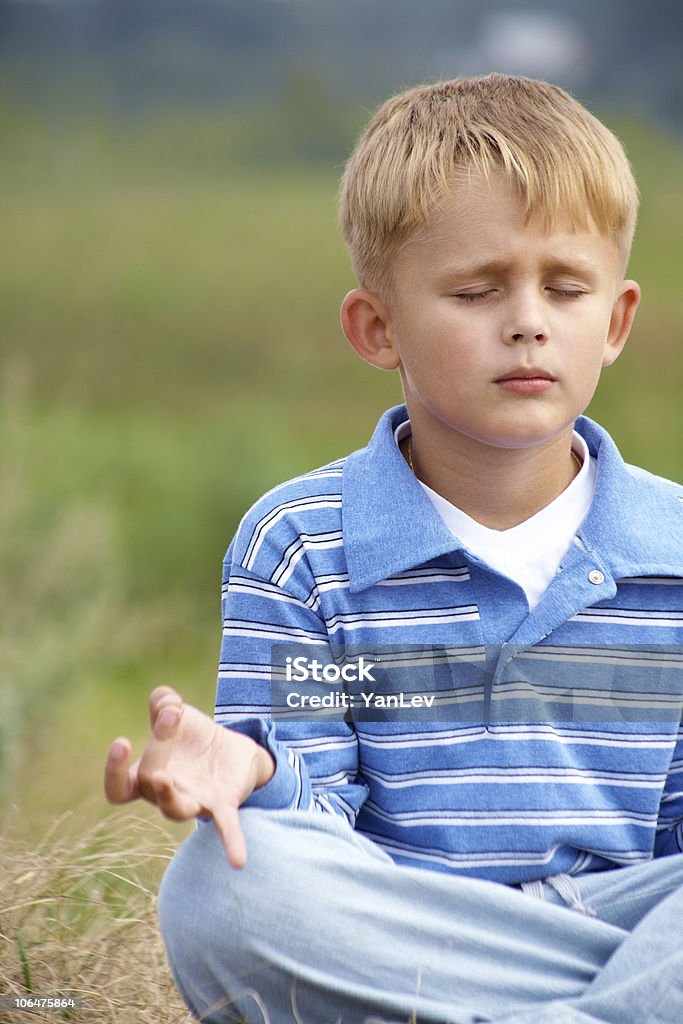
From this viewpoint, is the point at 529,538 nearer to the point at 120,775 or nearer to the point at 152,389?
the point at 120,775

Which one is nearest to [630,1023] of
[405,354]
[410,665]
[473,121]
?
[410,665]

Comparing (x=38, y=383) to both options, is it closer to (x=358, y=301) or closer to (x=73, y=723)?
(x=73, y=723)

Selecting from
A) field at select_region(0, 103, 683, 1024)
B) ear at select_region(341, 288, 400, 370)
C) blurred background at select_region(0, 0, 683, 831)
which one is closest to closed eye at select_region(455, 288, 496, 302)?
ear at select_region(341, 288, 400, 370)

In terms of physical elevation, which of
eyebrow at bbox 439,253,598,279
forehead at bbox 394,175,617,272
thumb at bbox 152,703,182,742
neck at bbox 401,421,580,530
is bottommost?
thumb at bbox 152,703,182,742

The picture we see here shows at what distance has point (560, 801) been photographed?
5.83ft

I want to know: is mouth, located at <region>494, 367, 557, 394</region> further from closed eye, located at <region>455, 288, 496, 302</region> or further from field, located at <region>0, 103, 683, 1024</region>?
→ field, located at <region>0, 103, 683, 1024</region>

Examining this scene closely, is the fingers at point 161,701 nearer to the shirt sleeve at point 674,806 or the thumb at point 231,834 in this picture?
the thumb at point 231,834

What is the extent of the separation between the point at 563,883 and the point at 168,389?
720 cm

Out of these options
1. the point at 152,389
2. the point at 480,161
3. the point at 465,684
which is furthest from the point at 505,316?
the point at 152,389

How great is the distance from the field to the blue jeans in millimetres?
2401

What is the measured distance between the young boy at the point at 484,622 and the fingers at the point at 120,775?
0.68 feet

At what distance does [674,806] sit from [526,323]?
720 millimetres

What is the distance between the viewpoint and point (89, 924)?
6.89ft

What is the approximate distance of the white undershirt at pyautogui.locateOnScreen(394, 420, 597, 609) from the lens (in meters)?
1.88
